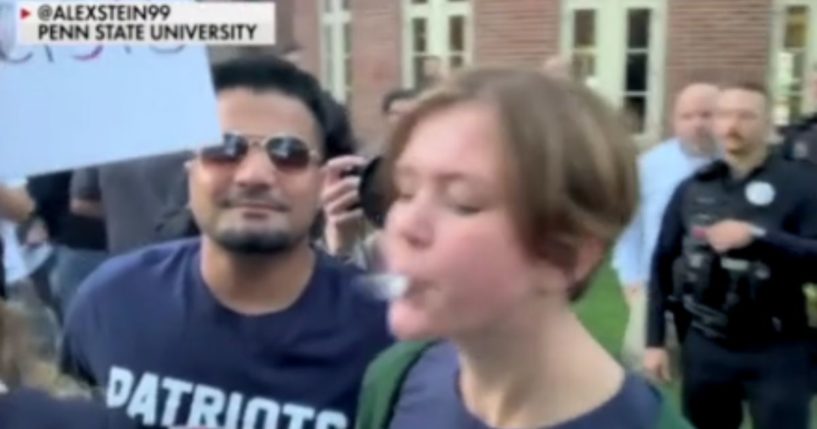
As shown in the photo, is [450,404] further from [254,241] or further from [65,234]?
[65,234]

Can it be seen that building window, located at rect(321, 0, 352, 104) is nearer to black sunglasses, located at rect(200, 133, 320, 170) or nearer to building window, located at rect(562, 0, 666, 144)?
building window, located at rect(562, 0, 666, 144)

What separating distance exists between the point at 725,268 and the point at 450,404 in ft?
11.0

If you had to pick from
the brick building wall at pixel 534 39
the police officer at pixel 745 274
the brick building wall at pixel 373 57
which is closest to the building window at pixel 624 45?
the brick building wall at pixel 534 39

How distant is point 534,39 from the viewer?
16594 millimetres

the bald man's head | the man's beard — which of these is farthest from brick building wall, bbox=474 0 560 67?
the man's beard

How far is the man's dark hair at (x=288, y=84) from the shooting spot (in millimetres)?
2705

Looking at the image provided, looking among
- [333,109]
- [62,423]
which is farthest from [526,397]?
[333,109]

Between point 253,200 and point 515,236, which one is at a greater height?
point 515,236

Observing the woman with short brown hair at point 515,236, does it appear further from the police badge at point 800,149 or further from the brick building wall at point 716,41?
the brick building wall at point 716,41

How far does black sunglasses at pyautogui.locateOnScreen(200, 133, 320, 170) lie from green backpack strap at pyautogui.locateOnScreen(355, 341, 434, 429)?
56cm

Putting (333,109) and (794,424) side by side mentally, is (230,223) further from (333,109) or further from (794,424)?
(794,424)

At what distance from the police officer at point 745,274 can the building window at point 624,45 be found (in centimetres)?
1005

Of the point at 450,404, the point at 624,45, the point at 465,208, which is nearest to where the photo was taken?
the point at 465,208

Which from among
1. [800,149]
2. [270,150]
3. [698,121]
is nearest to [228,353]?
[270,150]
